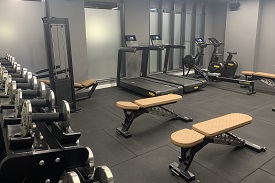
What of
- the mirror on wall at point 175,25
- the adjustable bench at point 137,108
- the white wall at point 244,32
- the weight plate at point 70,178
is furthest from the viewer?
the mirror on wall at point 175,25

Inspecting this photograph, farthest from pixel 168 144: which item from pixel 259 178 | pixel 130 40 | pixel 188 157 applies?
pixel 130 40

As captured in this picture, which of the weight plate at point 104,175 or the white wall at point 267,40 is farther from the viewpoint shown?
the white wall at point 267,40

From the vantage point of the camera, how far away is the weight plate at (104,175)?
0.85 metres

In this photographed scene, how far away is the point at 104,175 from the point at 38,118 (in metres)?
0.38

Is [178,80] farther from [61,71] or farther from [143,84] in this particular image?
[61,71]

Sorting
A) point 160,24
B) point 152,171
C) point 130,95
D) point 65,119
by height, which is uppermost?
point 160,24

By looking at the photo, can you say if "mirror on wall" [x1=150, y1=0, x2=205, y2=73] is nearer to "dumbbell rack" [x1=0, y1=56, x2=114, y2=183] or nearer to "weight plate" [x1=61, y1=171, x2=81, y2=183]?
"dumbbell rack" [x1=0, y1=56, x2=114, y2=183]

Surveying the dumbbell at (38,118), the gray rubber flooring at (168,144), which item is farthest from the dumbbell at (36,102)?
the gray rubber flooring at (168,144)

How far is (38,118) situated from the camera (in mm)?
987

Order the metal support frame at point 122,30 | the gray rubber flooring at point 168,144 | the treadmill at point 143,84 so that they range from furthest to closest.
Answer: the metal support frame at point 122,30 → the treadmill at point 143,84 → the gray rubber flooring at point 168,144

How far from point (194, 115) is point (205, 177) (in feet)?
6.07

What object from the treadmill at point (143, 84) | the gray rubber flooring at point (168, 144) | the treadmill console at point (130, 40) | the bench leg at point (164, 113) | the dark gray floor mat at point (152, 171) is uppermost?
the treadmill console at point (130, 40)

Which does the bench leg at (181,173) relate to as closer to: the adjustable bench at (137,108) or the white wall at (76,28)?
the adjustable bench at (137,108)

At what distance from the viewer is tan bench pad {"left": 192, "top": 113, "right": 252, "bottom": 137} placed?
2492 millimetres
